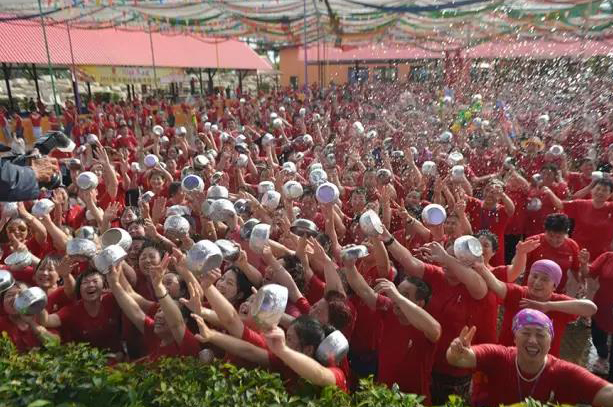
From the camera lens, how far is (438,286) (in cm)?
376

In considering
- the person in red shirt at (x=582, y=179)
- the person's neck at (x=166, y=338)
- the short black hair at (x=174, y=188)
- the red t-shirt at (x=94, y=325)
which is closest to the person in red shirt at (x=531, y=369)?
the person's neck at (x=166, y=338)

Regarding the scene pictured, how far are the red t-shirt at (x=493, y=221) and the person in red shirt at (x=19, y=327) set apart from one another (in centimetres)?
439

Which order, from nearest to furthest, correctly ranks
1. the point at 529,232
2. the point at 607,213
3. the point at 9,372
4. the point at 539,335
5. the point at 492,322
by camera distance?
the point at 9,372, the point at 539,335, the point at 492,322, the point at 607,213, the point at 529,232

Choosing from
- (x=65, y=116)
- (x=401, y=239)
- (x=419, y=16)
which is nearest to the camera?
(x=401, y=239)

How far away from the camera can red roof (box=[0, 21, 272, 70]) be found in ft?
63.5

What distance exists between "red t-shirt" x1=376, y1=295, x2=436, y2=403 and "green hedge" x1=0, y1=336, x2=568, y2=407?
88cm

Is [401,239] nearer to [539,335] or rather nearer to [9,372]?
[539,335]

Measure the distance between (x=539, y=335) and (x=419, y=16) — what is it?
Result: 66.3ft

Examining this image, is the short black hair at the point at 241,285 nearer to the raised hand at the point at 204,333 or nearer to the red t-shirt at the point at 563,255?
the raised hand at the point at 204,333

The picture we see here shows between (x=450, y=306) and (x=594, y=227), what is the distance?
2820 millimetres

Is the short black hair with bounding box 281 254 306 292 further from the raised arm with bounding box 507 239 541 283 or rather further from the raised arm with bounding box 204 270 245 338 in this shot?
the raised arm with bounding box 507 239 541 283

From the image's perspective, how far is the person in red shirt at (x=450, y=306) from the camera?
3.46m

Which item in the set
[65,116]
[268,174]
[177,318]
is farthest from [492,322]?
[65,116]

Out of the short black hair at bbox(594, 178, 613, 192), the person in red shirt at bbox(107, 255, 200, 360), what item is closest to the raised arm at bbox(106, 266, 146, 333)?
the person in red shirt at bbox(107, 255, 200, 360)
